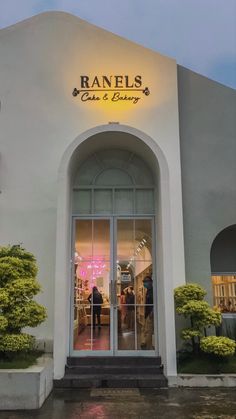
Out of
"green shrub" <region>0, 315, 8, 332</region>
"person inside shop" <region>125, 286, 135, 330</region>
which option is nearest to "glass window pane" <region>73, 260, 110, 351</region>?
"person inside shop" <region>125, 286, 135, 330</region>

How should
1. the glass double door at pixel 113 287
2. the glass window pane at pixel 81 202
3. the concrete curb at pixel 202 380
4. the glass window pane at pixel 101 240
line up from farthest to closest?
1. the glass window pane at pixel 81 202
2. the glass window pane at pixel 101 240
3. the glass double door at pixel 113 287
4. the concrete curb at pixel 202 380

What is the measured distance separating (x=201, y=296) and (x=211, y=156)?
3.54 metres

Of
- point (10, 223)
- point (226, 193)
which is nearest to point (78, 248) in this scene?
point (10, 223)

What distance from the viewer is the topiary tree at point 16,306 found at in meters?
6.83

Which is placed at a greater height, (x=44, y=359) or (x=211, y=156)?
(x=211, y=156)

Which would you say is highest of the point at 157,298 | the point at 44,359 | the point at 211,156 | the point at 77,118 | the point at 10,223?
the point at 77,118

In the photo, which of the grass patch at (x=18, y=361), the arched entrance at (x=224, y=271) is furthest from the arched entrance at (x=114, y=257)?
the arched entrance at (x=224, y=271)

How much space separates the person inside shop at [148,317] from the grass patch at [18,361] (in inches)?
97.5

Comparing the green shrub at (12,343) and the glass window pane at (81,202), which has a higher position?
the glass window pane at (81,202)

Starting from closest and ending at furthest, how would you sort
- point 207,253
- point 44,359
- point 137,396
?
point 137,396, point 44,359, point 207,253

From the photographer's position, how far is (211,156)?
9703 millimetres

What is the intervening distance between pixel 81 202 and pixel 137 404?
478cm

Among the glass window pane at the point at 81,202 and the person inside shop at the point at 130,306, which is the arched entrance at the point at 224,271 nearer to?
the person inside shop at the point at 130,306

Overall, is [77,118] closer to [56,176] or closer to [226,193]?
[56,176]
